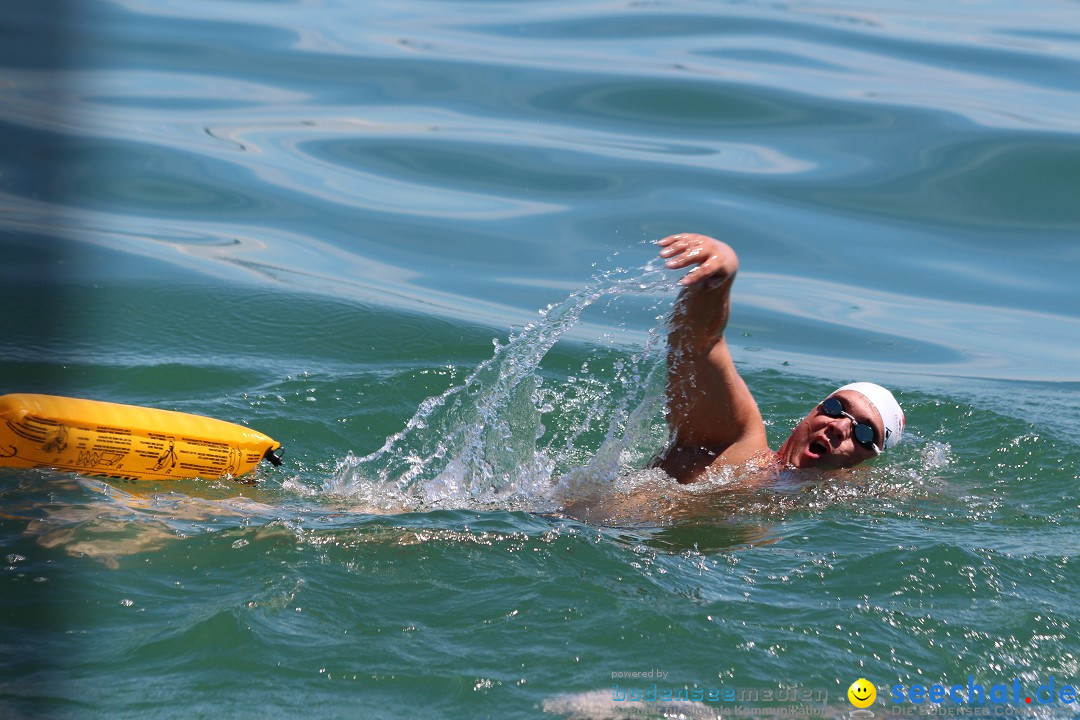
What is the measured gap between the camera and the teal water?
4070 millimetres

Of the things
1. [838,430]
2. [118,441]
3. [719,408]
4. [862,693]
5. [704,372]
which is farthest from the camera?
[838,430]

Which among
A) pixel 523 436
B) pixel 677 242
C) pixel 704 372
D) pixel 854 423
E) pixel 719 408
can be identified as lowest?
pixel 523 436

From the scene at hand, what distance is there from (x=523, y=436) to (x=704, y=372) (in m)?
1.09

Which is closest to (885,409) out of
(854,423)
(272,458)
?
(854,423)

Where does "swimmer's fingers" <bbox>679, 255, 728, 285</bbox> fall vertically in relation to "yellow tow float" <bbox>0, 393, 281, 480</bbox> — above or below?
above

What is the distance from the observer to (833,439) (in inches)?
228

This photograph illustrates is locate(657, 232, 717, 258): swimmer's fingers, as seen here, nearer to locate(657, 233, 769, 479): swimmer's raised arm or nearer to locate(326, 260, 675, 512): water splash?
locate(657, 233, 769, 479): swimmer's raised arm

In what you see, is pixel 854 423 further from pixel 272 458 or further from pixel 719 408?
pixel 272 458

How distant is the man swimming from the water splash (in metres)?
0.15

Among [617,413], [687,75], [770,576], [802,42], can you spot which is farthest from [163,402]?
[802,42]

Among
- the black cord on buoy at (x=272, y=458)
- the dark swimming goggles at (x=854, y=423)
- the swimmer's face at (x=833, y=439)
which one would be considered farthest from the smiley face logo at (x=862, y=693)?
the black cord on buoy at (x=272, y=458)

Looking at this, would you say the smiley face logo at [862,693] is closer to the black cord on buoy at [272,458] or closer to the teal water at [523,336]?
the teal water at [523,336]

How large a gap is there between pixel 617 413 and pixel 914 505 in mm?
1354

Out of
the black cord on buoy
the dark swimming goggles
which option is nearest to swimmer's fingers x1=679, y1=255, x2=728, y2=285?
the dark swimming goggles
